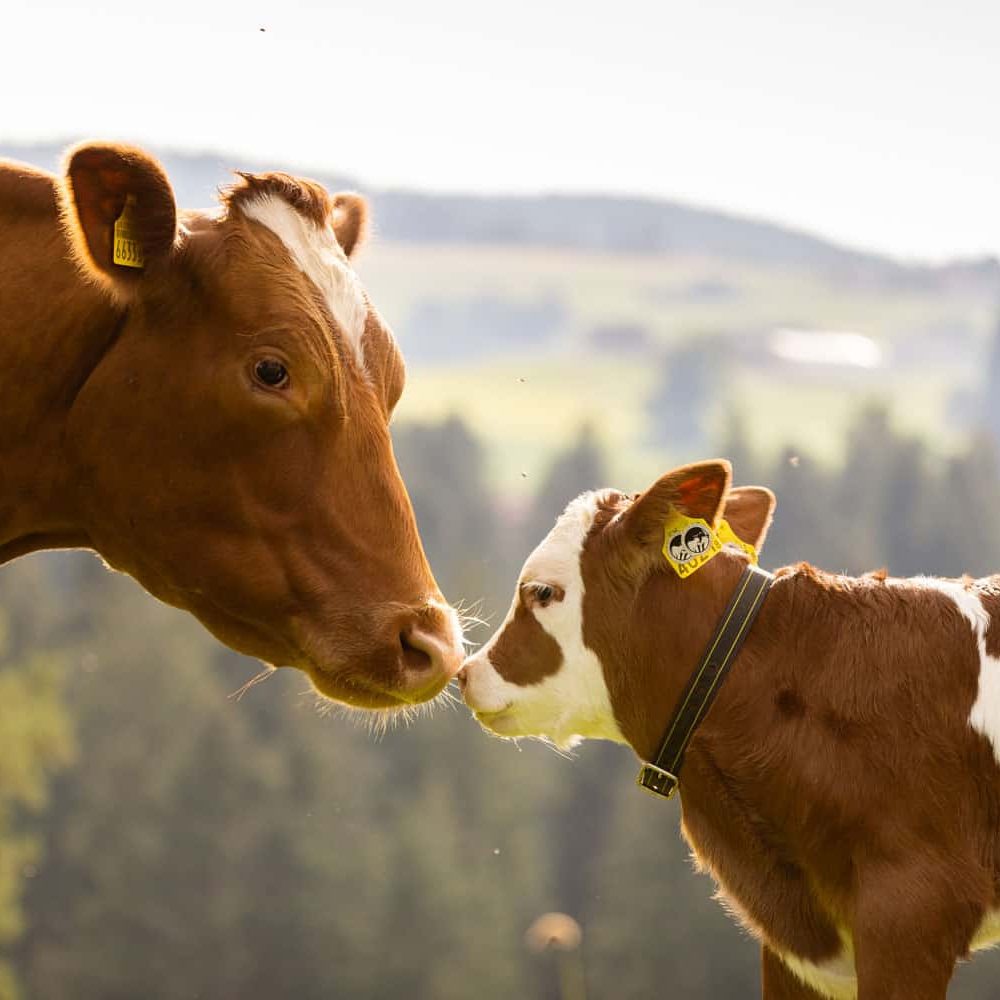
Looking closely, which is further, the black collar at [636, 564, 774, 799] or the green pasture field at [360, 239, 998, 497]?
the green pasture field at [360, 239, 998, 497]

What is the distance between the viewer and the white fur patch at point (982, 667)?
4613 millimetres

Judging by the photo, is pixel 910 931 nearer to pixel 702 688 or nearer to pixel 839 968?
pixel 839 968

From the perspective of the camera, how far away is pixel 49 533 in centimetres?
463

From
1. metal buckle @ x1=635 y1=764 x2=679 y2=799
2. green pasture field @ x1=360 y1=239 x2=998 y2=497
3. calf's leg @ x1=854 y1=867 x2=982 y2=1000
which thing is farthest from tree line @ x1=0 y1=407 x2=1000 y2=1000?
calf's leg @ x1=854 y1=867 x2=982 y2=1000

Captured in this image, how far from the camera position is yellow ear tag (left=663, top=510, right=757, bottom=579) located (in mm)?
5000

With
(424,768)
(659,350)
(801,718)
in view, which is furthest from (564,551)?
(659,350)

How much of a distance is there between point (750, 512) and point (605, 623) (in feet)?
2.42

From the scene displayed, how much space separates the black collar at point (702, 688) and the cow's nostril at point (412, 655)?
866mm

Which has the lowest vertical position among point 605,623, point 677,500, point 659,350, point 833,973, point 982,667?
point 659,350

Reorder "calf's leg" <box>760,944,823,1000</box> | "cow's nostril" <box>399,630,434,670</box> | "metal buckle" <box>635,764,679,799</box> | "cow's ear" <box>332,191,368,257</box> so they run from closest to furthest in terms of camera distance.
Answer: "cow's nostril" <box>399,630,434,670</box>
"metal buckle" <box>635,764,679,799</box>
"calf's leg" <box>760,944,823,1000</box>
"cow's ear" <box>332,191,368,257</box>

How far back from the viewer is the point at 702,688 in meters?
4.83

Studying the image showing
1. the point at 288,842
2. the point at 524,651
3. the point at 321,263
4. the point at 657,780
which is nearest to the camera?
the point at 321,263

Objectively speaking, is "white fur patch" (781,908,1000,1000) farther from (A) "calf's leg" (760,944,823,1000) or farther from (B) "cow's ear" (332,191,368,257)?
(B) "cow's ear" (332,191,368,257)

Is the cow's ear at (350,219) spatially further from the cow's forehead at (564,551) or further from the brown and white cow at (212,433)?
the cow's forehead at (564,551)
